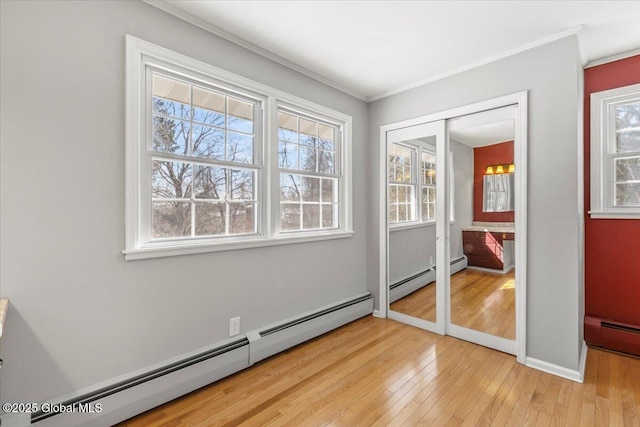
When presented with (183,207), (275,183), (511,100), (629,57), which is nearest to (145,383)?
(183,207)

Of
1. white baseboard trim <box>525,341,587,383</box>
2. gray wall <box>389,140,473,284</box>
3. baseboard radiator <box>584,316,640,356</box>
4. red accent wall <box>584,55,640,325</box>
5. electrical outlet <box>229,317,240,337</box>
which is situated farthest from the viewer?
gray wall <box>389,140,473,284</box>

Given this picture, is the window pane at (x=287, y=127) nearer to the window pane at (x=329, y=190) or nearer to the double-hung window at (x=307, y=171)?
the double-hung window at (x=307, y=171)

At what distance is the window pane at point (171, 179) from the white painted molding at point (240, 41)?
3.40 ft

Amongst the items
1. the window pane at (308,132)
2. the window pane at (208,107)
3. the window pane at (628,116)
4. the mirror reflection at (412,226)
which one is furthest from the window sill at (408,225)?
A: the window pane at (208,107)

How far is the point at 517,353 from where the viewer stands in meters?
2.50

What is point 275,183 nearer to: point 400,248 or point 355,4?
point 355,4

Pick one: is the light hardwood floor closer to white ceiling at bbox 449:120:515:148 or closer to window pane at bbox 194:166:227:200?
window pane at bbox 194:166:227:200

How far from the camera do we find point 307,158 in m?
3.06

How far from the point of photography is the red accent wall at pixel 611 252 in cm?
264

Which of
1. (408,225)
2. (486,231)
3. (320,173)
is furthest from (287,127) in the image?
(486,231)

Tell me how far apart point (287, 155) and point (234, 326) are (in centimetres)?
161

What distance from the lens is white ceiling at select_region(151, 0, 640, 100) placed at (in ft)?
6.63

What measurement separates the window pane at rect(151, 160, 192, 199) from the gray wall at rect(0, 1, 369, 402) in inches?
9.0

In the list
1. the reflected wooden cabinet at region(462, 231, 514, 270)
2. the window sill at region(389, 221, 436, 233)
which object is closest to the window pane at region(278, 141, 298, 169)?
the window sill at region(389, 221, 436, 233)
